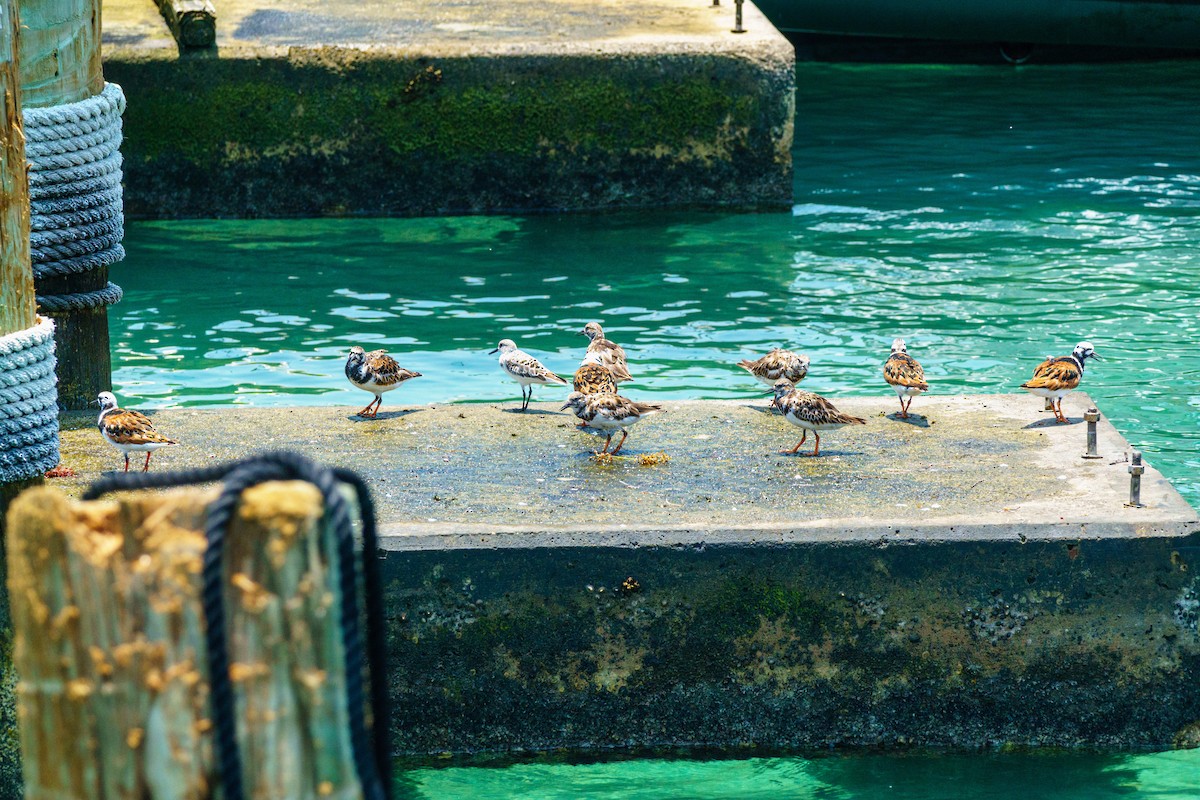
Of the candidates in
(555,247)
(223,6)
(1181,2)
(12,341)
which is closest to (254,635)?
(12,341)

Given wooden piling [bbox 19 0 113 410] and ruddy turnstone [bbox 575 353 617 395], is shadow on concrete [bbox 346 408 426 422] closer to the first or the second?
ruddy turnstone [bbox 575 353 617 395]

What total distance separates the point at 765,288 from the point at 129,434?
7.51m

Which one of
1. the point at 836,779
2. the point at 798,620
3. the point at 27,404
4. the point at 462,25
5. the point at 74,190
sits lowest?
the point at 836,779

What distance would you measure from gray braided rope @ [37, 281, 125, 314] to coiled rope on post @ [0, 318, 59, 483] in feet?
7.22

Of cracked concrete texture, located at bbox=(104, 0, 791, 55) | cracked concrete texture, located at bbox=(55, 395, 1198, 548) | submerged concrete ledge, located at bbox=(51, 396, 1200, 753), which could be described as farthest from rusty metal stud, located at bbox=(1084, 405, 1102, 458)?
cracked concrete texture, located at bbox=(104, 0, 791, 55)

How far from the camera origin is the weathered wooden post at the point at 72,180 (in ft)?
23.3

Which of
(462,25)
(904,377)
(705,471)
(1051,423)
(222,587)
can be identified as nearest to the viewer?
(222,587)

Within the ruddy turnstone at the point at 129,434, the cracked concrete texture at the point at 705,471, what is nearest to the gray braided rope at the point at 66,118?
the ruddy turnstone at the point at 129,434

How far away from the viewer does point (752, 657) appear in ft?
22.3

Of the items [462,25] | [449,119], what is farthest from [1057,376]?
[462,25]

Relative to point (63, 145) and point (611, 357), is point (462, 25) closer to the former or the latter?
point (611, 357)

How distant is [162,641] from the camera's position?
2.73m

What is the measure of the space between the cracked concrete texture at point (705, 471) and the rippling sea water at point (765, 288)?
874 mm

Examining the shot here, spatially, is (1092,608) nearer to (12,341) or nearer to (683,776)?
(683,776)
